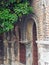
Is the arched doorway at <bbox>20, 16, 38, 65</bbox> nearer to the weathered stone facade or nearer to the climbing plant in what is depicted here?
the weathered stone facade

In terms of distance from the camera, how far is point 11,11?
38.9 ft

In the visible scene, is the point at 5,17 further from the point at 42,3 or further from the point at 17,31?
the point at 17,31

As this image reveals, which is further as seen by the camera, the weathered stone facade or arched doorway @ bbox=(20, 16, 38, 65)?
arched doorway @ bbox=(20, 16, 38, 65)

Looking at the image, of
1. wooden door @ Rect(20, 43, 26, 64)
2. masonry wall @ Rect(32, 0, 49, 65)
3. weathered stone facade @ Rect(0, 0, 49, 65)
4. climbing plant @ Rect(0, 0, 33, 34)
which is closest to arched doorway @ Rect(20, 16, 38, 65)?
weathered stone facade @ Rect(0, 0, 49, 65)

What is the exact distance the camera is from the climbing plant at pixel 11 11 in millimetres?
11289

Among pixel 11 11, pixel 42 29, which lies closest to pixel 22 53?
pixel 11 11

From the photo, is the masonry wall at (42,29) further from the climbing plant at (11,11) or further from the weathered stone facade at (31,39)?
the climbing plant at (11,11)

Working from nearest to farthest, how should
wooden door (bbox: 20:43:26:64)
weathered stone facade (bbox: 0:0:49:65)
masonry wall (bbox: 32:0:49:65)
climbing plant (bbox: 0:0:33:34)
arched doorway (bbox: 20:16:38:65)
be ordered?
masonry wall (bbox: 32:0:49:65) < weathered stone facade (bbox: 0:0:49:65) < climbing plant (bbox: 0:0:33:34) < arched doorway (bbox: 20:16:38:65) < wooden door (bbox: 20:43:26:64)

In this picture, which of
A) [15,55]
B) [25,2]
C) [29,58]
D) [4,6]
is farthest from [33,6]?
[15,55]

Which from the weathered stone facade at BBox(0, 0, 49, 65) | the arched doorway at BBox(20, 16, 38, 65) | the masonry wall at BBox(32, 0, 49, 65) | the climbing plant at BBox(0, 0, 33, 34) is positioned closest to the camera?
the masonry wall at BBox(32, 0, 49, 65)

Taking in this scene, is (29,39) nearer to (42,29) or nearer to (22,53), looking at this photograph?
(22,53)

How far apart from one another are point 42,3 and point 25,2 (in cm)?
107

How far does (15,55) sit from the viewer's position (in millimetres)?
14141

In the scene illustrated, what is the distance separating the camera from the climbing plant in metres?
11.3
